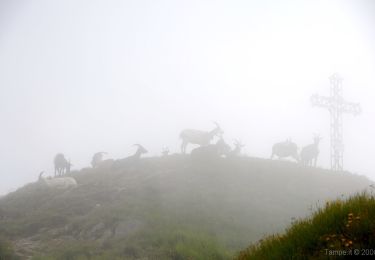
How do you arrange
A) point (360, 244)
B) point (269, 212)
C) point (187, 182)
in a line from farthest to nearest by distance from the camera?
point (187, 182)
point (269, 212)
point (360, 244)

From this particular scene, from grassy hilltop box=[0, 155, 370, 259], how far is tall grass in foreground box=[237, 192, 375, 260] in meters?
8.00

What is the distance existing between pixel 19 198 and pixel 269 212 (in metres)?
19.3

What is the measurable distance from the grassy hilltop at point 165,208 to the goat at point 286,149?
4.31 meters

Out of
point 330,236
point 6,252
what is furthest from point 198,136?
point 330,236

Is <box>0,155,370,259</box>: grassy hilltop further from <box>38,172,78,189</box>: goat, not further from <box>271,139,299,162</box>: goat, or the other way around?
<box>271,139,299,162</box>: goat

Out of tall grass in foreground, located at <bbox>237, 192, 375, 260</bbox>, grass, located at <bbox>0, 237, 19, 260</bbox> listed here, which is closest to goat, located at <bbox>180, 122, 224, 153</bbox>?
grass, located at <bbox>0, 237, 19, 260</bbox>

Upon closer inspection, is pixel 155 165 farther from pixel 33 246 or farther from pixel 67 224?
pixel 33 246

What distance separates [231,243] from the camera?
18156 millimetres

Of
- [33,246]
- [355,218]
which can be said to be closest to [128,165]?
[33,246]

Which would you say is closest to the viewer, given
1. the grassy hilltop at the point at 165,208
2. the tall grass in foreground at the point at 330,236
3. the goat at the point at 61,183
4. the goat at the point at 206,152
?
the tall grass in foreground at the point at 330,236

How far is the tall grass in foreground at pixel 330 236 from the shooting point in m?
5.21

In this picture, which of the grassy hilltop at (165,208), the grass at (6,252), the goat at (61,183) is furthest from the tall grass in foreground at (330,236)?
the goat at (61,183)

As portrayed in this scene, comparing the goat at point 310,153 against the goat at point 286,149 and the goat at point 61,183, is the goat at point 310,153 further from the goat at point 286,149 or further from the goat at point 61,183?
the goat at point 61,183

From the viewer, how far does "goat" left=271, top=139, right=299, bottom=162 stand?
41.7 m
